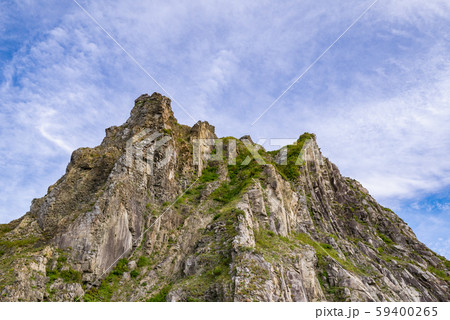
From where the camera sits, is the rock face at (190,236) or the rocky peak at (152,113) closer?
the rock face at (190,236)

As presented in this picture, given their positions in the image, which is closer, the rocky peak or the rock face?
the rock face

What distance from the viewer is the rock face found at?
99.8 feet

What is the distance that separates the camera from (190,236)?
40219 millimetres

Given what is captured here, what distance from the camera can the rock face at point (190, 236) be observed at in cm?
3041

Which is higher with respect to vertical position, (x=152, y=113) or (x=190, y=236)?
(x=152, y=113)

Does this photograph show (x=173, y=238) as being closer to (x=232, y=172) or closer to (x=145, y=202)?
(x=145, y=202)

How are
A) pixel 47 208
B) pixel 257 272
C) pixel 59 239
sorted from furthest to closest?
pixel 47 208, pixel 59 239, pixel 257 272

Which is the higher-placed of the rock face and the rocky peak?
the rocky peak

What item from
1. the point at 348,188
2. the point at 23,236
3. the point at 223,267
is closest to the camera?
the point at 223,267

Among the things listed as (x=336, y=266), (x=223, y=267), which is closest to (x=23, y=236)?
→ (x=223, y=267)

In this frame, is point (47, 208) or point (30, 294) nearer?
point (30, 294)

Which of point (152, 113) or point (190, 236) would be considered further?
point (152, 113)
